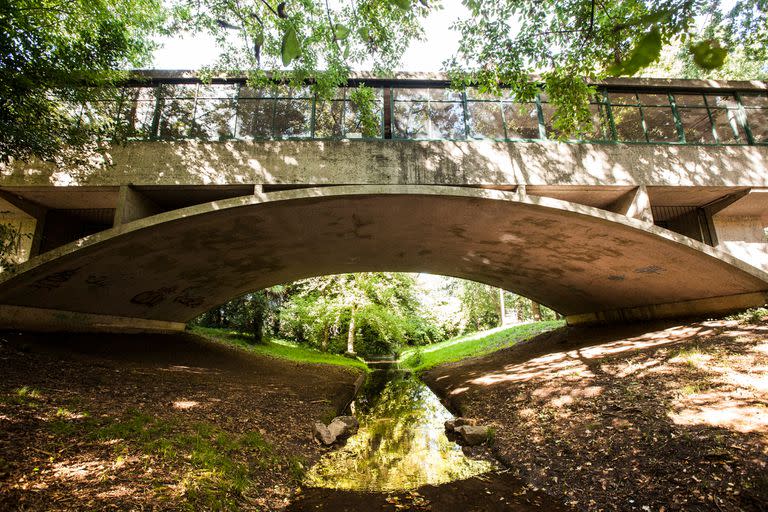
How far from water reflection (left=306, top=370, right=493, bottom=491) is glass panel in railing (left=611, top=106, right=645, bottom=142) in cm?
835

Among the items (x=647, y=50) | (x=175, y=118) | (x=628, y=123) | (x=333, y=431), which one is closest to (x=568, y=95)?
(x=628, y=123)

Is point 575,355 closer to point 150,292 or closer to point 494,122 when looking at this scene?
point 494,122

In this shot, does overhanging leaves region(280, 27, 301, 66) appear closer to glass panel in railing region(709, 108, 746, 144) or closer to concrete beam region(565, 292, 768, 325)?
concrete beam region(565, 292, 768, 325)

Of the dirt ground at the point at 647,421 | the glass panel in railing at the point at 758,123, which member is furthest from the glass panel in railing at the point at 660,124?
the dirt ground at the point at 647,421

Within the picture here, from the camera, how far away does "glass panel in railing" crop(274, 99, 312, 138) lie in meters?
9.11

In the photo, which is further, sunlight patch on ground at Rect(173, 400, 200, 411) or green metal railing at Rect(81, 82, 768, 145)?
green metal railing at Rect(81, 82, 768, 145)

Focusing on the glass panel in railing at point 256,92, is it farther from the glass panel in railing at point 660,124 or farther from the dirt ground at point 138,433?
the glass panel in railing at point 660,124

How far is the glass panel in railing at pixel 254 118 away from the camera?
29.8ft

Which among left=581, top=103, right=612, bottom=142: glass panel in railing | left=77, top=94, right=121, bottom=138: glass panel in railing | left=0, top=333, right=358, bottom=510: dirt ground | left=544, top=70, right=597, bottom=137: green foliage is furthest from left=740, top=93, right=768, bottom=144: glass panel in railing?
left=77, top=94, right=121, bottom=138: glass panel in railing

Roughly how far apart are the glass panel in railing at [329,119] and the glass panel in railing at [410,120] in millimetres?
1351

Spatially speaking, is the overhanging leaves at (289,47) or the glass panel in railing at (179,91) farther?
the glass panel in railing at (179,91)

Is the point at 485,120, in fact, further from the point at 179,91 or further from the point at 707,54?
the point at 707,54

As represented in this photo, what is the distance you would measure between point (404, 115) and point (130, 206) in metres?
6.85

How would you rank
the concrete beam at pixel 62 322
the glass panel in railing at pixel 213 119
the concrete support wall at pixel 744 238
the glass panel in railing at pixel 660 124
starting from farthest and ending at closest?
1. the concrete support wall at pixel 744 238
2. the glass panel in railing at pixel 660 124
3. the glass panel in railing at pixel 213 119
4. the concrete beam at pixel 62 322
